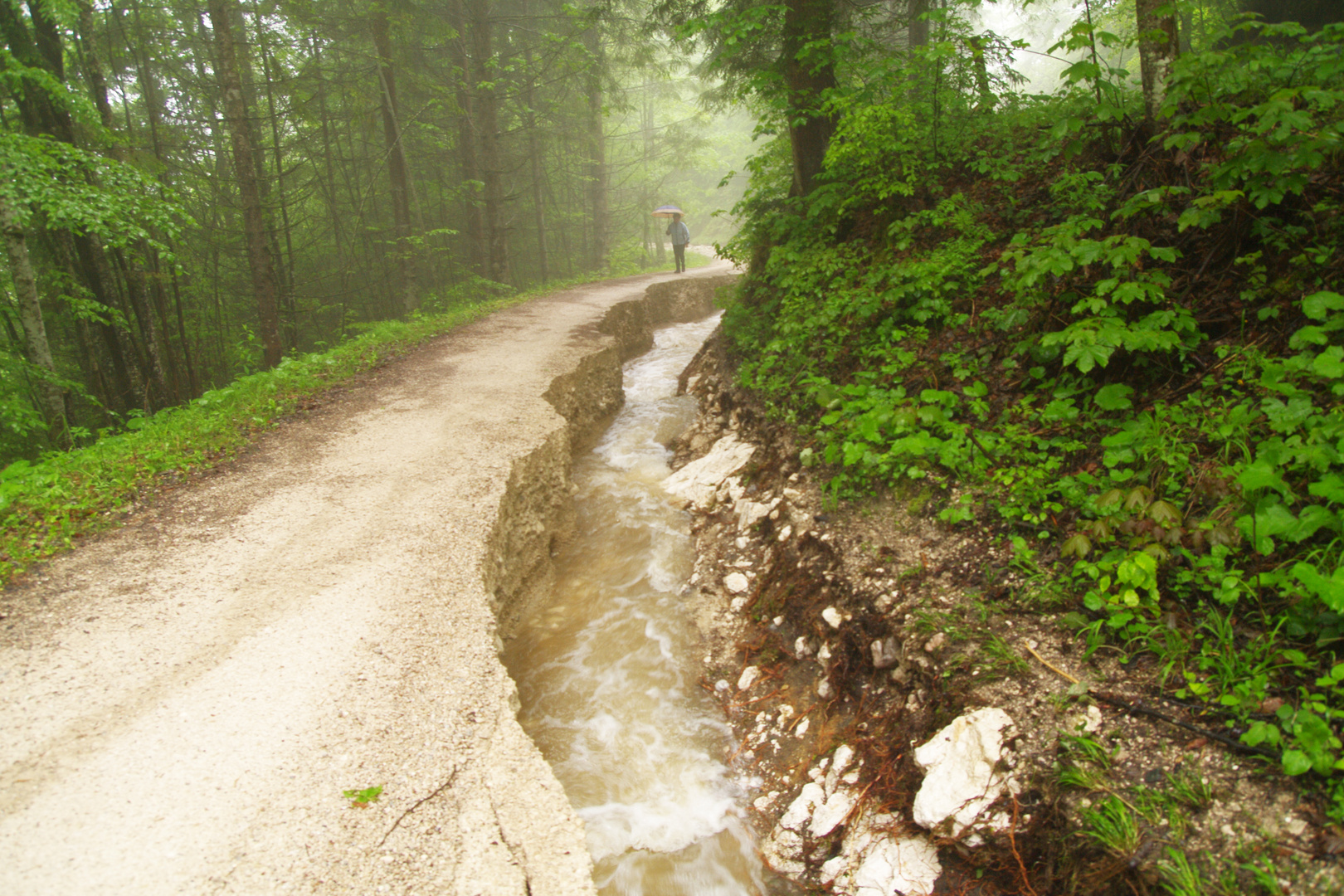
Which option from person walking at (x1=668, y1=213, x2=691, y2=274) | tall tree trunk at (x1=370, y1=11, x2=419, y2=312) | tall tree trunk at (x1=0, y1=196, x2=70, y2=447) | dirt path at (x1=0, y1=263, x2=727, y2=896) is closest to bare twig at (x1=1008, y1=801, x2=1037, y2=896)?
dirt path at (x1=0, y1=263, x2=727, y2=896)

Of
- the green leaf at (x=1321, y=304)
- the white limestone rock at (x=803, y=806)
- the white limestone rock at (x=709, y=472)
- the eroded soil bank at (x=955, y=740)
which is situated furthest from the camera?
the white limestone rock at (x=709, y=472)

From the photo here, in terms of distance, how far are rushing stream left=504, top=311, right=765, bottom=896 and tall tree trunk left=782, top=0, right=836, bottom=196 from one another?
4622mm

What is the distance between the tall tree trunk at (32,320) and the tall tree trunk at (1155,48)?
1185 centimetres

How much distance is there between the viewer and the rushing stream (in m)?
3.19

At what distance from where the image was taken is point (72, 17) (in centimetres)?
781

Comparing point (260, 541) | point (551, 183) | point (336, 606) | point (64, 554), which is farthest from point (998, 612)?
point (551, 183)

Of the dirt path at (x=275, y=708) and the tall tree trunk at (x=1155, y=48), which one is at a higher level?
the tall tree trunk at (x=1155, y=48)

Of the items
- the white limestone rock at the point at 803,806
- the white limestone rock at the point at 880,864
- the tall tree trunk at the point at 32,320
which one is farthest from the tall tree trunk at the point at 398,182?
the white limestone rock at the point at 880,864

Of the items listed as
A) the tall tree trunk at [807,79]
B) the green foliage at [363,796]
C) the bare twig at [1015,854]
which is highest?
the tall tree trunk at [807,79]

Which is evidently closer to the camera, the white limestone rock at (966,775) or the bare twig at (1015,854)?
the bare twig at (1015,854)

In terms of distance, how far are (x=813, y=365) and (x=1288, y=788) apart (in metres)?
4.43

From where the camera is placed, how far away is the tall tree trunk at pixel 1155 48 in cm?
391

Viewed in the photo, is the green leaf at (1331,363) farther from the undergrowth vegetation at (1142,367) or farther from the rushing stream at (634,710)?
the rushing stream at (634,710)

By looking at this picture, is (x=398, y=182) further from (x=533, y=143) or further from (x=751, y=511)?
(x=751, y=511)
